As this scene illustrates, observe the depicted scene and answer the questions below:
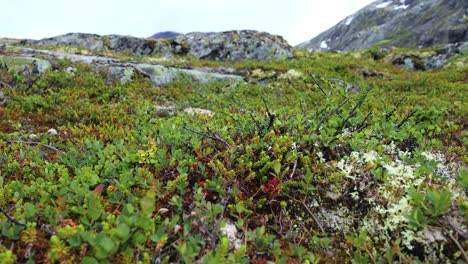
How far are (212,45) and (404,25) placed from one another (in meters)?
131

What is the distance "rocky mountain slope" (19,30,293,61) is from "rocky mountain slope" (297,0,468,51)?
7603cm

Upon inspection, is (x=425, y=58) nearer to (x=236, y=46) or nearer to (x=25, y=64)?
(x=236, y=46)

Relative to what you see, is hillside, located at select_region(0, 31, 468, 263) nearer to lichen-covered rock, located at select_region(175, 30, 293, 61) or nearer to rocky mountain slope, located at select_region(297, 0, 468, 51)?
lichen-covered rock, located at select_region(175, 30, 293, 61)

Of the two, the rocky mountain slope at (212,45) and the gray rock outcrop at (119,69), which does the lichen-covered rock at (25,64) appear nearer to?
the gray rock outcrop at (119,69)

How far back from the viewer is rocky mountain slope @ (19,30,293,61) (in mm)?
29906

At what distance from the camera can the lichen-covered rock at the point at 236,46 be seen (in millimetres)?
29828

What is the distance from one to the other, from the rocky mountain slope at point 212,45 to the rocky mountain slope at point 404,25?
7603 cm

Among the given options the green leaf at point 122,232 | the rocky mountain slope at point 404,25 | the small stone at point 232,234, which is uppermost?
the rocky mountain slope at point 404,25

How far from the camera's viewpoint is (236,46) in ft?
100

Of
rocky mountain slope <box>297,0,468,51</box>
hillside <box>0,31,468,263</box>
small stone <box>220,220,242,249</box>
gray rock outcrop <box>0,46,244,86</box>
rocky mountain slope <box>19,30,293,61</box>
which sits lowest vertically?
small stone <box>220,220,242,249</box>

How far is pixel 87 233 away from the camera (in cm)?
284

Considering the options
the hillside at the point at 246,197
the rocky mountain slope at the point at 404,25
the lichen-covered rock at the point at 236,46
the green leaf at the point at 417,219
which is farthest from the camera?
the rocky mountain slope at the point at 404,25

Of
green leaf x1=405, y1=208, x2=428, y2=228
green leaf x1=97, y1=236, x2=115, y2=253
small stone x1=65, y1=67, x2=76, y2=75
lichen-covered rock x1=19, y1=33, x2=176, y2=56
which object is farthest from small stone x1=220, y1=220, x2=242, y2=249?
lichen-covered rock x1=19, y1=33, x2=176, y2=56

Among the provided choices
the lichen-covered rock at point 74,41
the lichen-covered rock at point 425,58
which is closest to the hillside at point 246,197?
the lichen-covered rock at point 425,58
